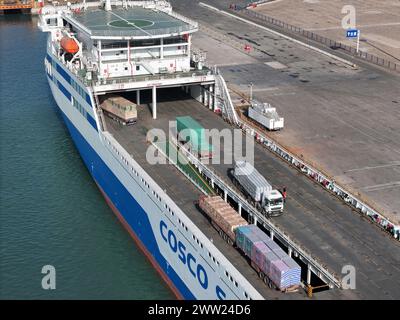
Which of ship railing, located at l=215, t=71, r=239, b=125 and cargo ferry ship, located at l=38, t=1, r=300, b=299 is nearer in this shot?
cargo ferry ship, located at l=38, t=1, r=300, b=299

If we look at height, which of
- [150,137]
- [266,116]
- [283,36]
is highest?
[283,36]

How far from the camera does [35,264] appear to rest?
5331 centimetres

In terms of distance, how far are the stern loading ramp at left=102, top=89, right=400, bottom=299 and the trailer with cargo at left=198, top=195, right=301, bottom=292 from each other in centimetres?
59

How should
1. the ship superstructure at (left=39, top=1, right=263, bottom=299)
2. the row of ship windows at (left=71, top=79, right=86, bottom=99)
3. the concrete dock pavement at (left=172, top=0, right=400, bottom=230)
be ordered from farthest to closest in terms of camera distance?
the row of ship windows at (left=71, top=79, right=86, bottom=99) < the concrete dock pavement at (left=172, top=0, right=400, bottom=230) < the ship superstructure at (left=39, top=1, right=263, bottom=299)

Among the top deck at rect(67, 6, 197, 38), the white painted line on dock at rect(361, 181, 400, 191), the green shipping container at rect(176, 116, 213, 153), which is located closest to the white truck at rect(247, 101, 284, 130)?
the green shipping container at rect(176, 116, 213, 153)

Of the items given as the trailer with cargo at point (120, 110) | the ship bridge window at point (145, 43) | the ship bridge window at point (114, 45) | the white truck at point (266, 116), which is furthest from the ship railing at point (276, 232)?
the ship bridge window at point (114, 45)

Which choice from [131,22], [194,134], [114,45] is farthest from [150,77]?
[194,134]

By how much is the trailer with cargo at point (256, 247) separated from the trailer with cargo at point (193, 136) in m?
10.1

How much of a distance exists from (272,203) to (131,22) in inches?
1440

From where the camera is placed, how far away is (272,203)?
150 feet

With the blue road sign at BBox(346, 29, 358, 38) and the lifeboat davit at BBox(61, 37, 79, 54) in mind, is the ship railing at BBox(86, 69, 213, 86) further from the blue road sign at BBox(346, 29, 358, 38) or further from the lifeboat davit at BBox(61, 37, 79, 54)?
the blue road sign at BBox(346, 29, 358, 38)

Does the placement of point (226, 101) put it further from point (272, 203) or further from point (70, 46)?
point (272, 203)

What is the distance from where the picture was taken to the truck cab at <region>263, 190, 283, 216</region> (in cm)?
4553

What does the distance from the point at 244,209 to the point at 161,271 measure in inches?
364
